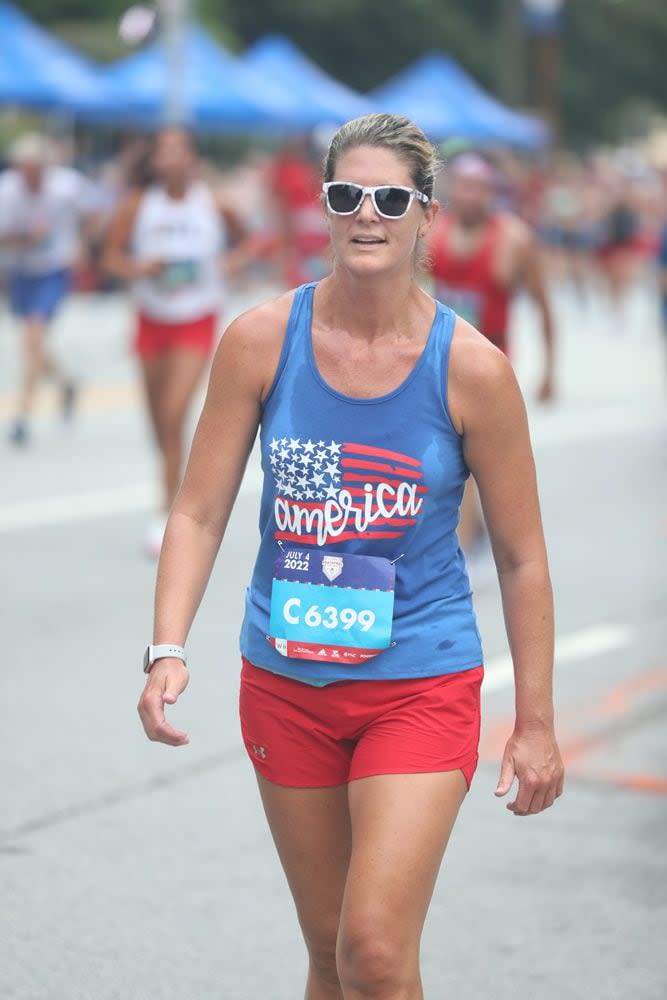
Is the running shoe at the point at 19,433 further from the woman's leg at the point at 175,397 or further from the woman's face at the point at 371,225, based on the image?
the woman's face at the point at 371,225

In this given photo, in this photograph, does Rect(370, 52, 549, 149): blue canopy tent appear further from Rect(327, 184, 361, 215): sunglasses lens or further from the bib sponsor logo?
the bib sponsor logo

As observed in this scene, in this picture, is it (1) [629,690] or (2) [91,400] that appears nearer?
(1) [629,690]

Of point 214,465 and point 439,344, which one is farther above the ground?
point 439,344

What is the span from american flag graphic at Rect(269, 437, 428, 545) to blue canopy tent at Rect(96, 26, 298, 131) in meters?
20.6

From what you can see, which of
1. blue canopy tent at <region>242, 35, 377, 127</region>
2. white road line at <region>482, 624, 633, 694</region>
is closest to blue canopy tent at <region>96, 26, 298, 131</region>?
blue canopy tent at <region>242, 35, 377, 127</region>

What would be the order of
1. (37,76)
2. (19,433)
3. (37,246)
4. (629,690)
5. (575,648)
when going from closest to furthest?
(629,690), (575,648), (19,433), (37,246), (37,76)

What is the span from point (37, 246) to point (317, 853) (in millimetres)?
11489

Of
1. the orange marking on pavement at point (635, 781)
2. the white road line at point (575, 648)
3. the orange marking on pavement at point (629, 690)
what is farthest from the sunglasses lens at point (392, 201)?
the white road line at point (575, 648)

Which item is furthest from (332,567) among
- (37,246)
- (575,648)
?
(37,246)

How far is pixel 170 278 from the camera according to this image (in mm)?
9469

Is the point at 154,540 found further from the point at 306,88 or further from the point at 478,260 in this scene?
the point at 306,88

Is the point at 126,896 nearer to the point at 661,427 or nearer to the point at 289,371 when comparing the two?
the point at 289,371

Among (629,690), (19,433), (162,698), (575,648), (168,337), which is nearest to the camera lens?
(162,698)

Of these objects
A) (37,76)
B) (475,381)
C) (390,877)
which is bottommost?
(37,76)
